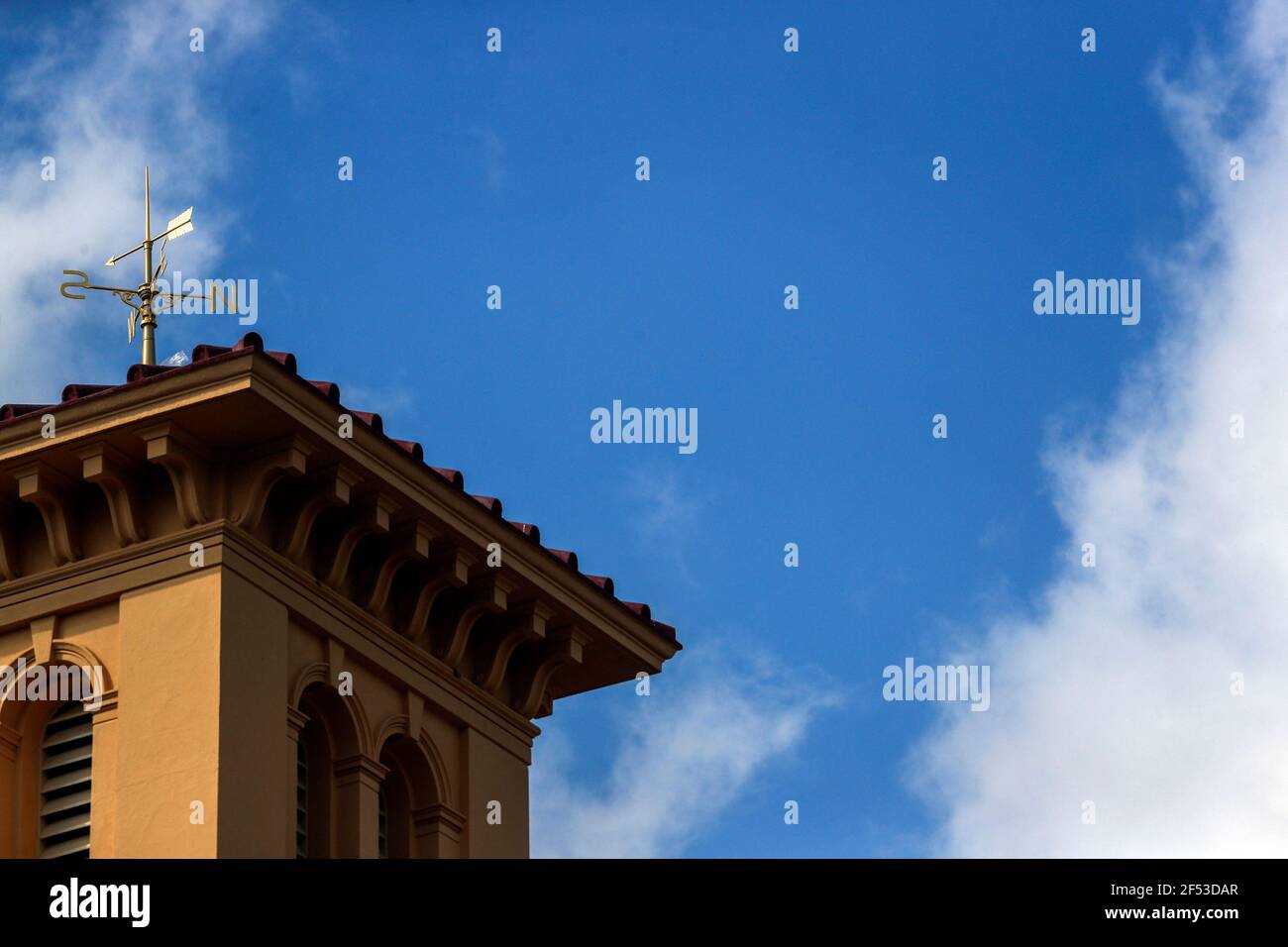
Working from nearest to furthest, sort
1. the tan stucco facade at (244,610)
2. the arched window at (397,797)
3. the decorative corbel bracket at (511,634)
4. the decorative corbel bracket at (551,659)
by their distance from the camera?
the tan stucco facade at (244,610)
the arched window at (397,797)
the decorative corbel bracket at (511,634)
the decorative corbel bracket at (551,659)

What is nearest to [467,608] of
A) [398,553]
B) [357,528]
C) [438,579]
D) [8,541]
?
[438,579]

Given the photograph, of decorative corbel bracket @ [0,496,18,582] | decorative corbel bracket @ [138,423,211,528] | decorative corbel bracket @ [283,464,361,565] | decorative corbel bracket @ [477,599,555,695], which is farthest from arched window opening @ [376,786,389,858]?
decorative corbel bracket @ [0,496,18,582]

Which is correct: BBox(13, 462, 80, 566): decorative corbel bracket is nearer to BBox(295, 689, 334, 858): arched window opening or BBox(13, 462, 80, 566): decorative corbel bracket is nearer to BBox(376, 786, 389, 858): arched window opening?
BBox(295, 689, 334, 858): arched window opening

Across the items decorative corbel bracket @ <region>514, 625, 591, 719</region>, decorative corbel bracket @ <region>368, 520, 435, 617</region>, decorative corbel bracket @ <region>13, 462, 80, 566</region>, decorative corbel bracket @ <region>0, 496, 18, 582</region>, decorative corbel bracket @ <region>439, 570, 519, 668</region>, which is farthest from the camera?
decorative corbel bracket @ <region>514, 625, 591, 719</region>

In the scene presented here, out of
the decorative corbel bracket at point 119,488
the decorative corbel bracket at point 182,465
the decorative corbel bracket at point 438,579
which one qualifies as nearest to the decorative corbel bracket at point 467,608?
the decorative corbel bracket at point 438,579

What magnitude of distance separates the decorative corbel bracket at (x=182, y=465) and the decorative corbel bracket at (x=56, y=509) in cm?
102

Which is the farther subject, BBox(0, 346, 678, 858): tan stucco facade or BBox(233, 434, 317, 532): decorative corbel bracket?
BBox(233, 434, 317, 532): decorative corbel bracket

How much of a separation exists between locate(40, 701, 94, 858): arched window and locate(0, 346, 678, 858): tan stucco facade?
110mm

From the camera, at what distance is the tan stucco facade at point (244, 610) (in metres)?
31.1

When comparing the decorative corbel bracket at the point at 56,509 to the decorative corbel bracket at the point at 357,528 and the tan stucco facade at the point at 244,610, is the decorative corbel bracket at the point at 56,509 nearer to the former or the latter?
the tan stucco facade at the point at 244,610

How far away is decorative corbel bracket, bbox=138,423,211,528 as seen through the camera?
1248 inches
